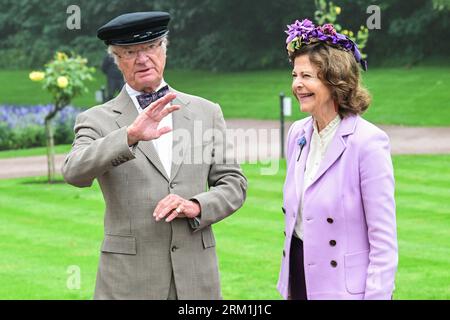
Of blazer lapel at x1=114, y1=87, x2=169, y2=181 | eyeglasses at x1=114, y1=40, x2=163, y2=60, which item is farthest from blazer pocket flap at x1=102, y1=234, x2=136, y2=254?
eyeglasses at x1=114, y1=40, x2=163, y2=60

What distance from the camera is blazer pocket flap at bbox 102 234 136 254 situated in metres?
5.18

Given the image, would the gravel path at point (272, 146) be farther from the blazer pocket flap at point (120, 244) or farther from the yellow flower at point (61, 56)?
the blazer pocket flap at point (120, 244)

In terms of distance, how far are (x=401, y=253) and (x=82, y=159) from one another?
22.9 ft

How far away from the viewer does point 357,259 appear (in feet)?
16.2

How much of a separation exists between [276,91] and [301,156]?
28.6m

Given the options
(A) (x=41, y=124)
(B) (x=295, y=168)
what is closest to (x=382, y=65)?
(A) (x=41, y=124)

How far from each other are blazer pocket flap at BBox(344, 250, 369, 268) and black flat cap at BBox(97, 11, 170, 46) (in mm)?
1353

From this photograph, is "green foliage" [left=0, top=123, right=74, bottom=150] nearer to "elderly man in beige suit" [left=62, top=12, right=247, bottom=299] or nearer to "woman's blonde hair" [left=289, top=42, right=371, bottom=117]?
"elderly man in beige suit" [left=62, top=12, right=247, bottom=299]

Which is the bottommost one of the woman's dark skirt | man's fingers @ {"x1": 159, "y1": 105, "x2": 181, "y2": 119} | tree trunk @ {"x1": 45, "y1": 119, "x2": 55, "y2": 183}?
tree trunk @ {"x1": 45, "y1": 119, "x2": 55, "y2": 183}

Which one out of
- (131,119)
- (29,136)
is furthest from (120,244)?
(29,136)

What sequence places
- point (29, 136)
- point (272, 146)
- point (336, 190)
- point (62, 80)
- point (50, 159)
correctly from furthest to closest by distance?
point (29, 136), point (272, 146), point (62, 80), point (50, 159), point (336, 190)

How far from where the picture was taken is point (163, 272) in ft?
17.1

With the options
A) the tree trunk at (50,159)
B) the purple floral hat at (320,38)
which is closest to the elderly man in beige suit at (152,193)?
the purple floral hat at (320,38)

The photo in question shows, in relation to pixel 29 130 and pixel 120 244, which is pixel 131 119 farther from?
pixel 29 130
